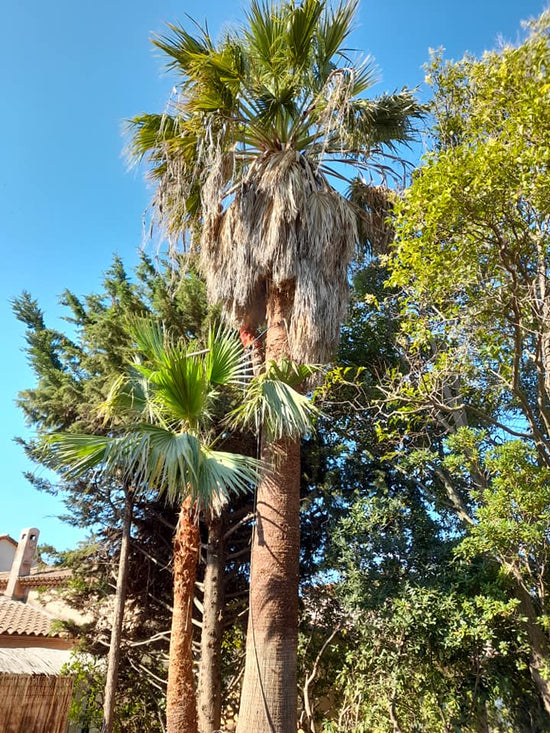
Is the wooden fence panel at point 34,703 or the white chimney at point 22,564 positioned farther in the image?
the white chimney at point 22,564

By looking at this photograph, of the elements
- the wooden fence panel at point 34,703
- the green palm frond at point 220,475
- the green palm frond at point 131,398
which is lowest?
the wooden fence panel at point 34,703

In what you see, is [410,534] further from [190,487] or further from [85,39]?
[85,39]

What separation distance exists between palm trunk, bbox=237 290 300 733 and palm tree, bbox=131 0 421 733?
0.04m

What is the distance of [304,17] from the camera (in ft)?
25.2

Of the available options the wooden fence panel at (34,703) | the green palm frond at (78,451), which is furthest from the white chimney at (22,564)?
the green palm frond at (78,451)

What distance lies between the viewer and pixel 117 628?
9.52 meters

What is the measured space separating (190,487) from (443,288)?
3864mm

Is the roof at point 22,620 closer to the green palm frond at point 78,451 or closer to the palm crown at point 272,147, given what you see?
the green palm frond at point 78,451

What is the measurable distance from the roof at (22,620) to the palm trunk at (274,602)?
8.12m

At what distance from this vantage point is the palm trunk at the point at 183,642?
593cm

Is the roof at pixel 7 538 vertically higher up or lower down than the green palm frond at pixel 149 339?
higher up

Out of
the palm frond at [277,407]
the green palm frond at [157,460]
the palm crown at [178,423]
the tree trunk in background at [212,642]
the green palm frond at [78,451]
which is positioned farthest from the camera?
the tree trunk in background at [212,642]

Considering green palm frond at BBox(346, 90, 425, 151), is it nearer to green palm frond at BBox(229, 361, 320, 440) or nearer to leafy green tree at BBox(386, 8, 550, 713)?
leafy green tree at BBox(386, 8, 550, 713)

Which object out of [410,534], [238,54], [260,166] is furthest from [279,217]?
[410,534]
